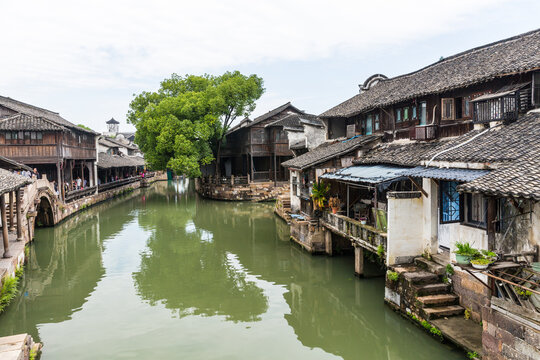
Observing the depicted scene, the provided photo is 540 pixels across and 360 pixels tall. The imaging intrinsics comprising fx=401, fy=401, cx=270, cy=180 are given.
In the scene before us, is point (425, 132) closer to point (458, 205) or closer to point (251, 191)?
point (458, 205)

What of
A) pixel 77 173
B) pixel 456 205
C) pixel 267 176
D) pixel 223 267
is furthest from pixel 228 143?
pixel 456 205

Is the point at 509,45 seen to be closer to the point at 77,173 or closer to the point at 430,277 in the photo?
the point at 430,277

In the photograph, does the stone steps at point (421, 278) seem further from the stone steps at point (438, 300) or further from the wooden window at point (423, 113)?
the wooden window at point (423, 113)

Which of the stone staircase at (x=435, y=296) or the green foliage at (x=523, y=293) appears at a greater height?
the green foliage at (x=523, y=293)

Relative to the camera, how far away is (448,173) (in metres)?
10.2

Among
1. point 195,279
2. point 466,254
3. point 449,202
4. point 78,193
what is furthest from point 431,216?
point 78,193

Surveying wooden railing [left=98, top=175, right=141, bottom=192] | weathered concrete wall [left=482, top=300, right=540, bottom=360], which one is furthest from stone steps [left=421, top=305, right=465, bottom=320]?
wooden railing [left=98, top=175, right=141, bottom=192]

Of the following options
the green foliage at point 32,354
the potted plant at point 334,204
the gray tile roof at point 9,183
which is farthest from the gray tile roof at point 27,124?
the green foliage at point 32,354

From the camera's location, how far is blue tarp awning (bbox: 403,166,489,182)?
947 centimetres

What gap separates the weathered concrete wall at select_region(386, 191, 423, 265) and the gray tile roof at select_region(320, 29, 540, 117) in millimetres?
4431

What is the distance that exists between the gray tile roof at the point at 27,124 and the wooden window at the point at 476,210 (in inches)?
1096

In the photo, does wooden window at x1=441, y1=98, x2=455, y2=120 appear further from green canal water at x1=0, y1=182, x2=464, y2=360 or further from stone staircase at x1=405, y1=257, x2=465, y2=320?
green canal water at x1=0, y1=182, x2=464, y2=360

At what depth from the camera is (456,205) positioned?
11.4 metres

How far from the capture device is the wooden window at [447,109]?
14239 mm
